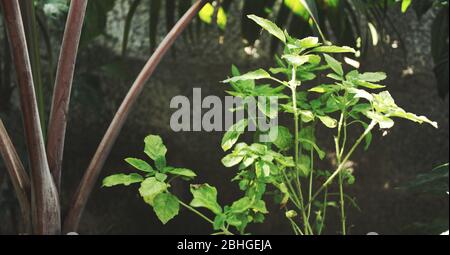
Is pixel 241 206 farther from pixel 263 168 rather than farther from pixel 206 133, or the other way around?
pixel 206 133

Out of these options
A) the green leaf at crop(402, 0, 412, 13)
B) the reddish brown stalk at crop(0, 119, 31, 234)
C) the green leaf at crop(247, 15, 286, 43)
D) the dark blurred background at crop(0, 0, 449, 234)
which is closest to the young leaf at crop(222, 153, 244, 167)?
the green leaf at crop(247, 15, 286, 43)

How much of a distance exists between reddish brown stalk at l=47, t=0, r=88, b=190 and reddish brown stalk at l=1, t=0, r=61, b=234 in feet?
0.13

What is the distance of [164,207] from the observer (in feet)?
2.61

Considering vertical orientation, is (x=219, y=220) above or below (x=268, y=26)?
below

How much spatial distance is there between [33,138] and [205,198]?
25cm

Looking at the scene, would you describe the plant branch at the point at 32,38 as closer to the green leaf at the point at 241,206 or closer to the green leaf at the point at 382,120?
the green leaf at the point at 241,206

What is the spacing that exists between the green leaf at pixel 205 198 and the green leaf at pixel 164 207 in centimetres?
3

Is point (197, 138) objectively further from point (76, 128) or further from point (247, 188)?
point (247, 188)

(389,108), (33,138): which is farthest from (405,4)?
(33,138)

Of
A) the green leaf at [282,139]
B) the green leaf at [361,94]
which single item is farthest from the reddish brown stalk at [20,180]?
the green leaf at [361,94]

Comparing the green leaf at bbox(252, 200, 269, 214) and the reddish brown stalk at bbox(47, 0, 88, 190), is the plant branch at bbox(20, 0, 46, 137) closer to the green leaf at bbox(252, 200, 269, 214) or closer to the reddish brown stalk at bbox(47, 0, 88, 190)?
the reddish brown stalk at bbox(47, 0, 88, 190)

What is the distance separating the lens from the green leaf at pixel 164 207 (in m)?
0.79

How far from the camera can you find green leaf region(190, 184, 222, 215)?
2.53ft
